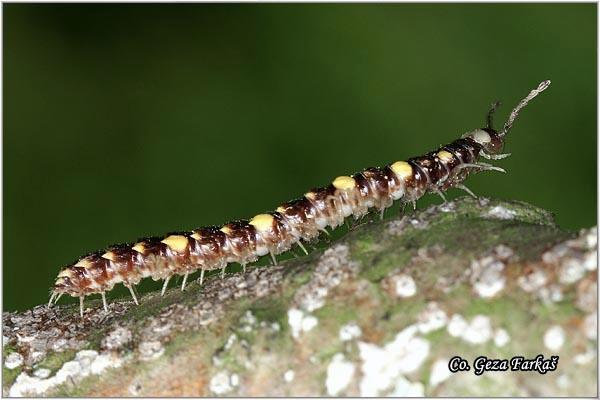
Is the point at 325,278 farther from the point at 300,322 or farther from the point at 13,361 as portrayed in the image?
the point at 13,361

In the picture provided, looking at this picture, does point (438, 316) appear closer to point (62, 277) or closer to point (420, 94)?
point (62, 277)

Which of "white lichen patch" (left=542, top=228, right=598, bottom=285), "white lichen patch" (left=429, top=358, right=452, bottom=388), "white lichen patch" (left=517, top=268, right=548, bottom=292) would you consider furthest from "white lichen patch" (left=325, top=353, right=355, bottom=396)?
"white lichen patch" (left=542, top=228, right=598, bottom=285)

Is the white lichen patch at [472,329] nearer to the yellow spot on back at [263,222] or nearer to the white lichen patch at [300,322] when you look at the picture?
the white lichen patch at [300,322]

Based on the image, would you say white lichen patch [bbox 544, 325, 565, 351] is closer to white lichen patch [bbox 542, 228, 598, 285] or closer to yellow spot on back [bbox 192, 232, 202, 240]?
white lichen patch [bbox 542, 228, 598, 285]

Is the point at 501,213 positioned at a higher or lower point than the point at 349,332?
higher

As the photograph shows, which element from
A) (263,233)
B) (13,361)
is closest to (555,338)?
(263,233)

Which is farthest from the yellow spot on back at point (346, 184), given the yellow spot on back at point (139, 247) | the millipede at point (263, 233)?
the yellow spot on back at point (139, 247)

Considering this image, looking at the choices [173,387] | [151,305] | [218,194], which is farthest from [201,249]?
[218,194]
